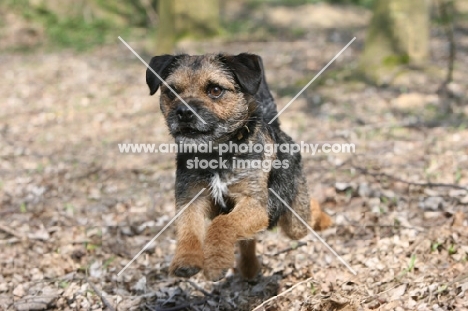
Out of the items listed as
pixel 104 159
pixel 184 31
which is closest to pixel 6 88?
pixel 184 31

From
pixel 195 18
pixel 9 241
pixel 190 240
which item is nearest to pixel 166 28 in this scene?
pixel 195 18

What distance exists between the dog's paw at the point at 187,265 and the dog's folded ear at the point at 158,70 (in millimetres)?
1497

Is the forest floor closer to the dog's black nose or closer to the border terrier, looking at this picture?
the border terrier

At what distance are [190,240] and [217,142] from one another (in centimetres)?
81

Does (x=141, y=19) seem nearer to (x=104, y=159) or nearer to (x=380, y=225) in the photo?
(x=104, y=159)

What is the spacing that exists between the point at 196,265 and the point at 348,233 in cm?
266

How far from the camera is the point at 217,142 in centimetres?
425

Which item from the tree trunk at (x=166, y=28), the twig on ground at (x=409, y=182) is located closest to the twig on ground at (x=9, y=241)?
the twig on ground at (x=409, y=182)

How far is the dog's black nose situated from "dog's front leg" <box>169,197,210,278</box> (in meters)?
0.68

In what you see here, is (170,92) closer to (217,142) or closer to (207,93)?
(207,93)

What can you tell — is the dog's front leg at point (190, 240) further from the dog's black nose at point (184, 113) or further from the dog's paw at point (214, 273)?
the dog's black nose at point (184, 113)

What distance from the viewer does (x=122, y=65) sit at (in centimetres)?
1491

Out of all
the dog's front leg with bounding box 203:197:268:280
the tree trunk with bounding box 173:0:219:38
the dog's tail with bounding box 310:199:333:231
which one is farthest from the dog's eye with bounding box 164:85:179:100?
the tree trunk with bounding box 173:0:219:38

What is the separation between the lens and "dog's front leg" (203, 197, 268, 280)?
3729 mm
